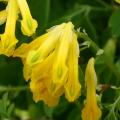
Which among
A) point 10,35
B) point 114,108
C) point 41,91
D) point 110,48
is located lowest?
point 110,48

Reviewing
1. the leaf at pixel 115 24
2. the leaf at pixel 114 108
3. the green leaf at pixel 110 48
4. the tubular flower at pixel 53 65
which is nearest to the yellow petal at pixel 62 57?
the tubular flower at pixel 53 65

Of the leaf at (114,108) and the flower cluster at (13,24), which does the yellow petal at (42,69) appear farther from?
the leaf at (114,108)

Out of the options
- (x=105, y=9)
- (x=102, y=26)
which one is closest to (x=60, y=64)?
(x=105, y=9)

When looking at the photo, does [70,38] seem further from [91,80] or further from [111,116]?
[111,116]

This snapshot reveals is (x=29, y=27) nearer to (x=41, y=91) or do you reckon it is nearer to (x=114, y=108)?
(x=41, y=91)

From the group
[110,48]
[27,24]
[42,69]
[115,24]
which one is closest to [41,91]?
[42,69]

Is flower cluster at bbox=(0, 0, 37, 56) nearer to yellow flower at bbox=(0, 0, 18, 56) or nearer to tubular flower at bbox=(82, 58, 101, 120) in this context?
yellow flower at bbox=(0, 0, 18, 56)

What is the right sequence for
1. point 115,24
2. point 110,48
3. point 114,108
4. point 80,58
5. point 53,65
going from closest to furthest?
point 53,65 < point 114,108 < point 115,24 < point 80,58 < point 110,48
